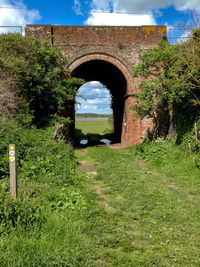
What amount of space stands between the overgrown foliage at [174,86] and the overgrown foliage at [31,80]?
355 cm

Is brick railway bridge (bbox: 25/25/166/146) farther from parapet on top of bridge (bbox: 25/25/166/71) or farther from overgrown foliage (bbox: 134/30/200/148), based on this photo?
overgrown foliage (bbox: 134/30/200/148)

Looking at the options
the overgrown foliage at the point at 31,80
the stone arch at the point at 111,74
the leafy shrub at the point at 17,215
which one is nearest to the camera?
the leafy shrub at the point at 17,215

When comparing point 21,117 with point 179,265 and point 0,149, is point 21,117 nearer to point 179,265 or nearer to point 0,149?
point 0,149

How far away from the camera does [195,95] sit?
8.58 meters

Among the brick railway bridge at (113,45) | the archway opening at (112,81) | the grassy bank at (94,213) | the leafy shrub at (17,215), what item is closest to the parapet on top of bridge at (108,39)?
the brick railway bridge at (113,45)

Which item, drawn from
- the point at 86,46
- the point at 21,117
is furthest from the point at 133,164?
the point at 86,46

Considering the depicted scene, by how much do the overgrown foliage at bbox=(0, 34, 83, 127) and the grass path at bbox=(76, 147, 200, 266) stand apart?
159 inches

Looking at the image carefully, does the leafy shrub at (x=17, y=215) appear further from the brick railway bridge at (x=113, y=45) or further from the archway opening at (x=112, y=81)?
the archway opening at (x=112, y=81)

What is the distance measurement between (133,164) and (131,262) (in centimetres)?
603

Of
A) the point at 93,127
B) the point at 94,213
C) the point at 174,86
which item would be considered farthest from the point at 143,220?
the point at 93,127

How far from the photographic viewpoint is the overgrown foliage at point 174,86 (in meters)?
8.16

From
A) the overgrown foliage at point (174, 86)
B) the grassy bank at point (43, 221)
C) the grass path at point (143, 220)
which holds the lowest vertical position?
the grass path at point (143, 220)

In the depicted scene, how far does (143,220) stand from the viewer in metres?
4.23

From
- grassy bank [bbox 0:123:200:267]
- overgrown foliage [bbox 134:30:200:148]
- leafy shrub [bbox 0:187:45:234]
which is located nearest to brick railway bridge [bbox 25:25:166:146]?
overgrown foliage [bbox 134:30:200:148]
